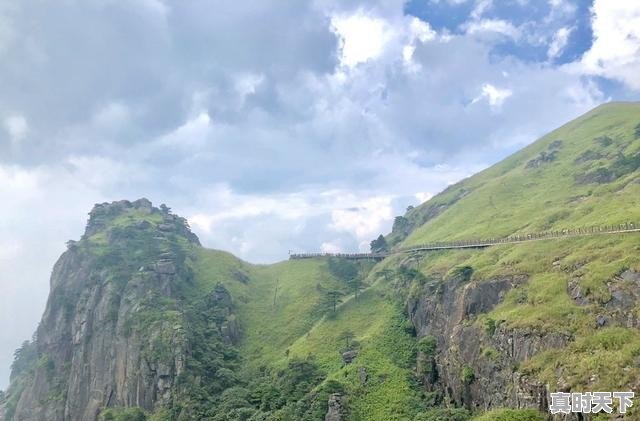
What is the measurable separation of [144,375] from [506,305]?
79.9 m

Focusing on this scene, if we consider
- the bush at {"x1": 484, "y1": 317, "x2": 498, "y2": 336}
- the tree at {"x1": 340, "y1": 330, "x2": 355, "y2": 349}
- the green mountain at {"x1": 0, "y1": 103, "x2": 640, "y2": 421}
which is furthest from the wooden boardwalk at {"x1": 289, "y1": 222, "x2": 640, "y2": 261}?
the tree at {"x1": 340, "y1": 330, "x2": 355, "y2": 349}

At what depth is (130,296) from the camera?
5335 inches

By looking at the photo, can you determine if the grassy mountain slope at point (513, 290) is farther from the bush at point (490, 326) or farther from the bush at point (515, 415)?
the bush at point (515, 415)

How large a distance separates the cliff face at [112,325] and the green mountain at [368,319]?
1.75 ft

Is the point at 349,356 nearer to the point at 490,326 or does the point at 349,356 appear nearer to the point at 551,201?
the point at 490,326

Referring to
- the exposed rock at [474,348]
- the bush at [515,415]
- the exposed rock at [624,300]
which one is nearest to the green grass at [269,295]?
the exposed rock at [474,348]

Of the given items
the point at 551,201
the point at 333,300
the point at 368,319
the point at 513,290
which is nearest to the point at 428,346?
the point at 513,290

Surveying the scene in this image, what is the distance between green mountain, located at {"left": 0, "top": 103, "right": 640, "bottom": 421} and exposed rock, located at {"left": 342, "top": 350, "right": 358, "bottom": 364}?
1.12m

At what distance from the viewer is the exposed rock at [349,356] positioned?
101500 millimetres

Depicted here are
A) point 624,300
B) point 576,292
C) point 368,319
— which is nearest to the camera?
point 624,300

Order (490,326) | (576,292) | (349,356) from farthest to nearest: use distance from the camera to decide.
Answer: (349,356) → (490,326) → (576,292)

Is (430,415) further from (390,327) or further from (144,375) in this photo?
(144,375)

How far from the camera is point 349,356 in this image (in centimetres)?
10231

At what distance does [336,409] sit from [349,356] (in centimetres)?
1852
